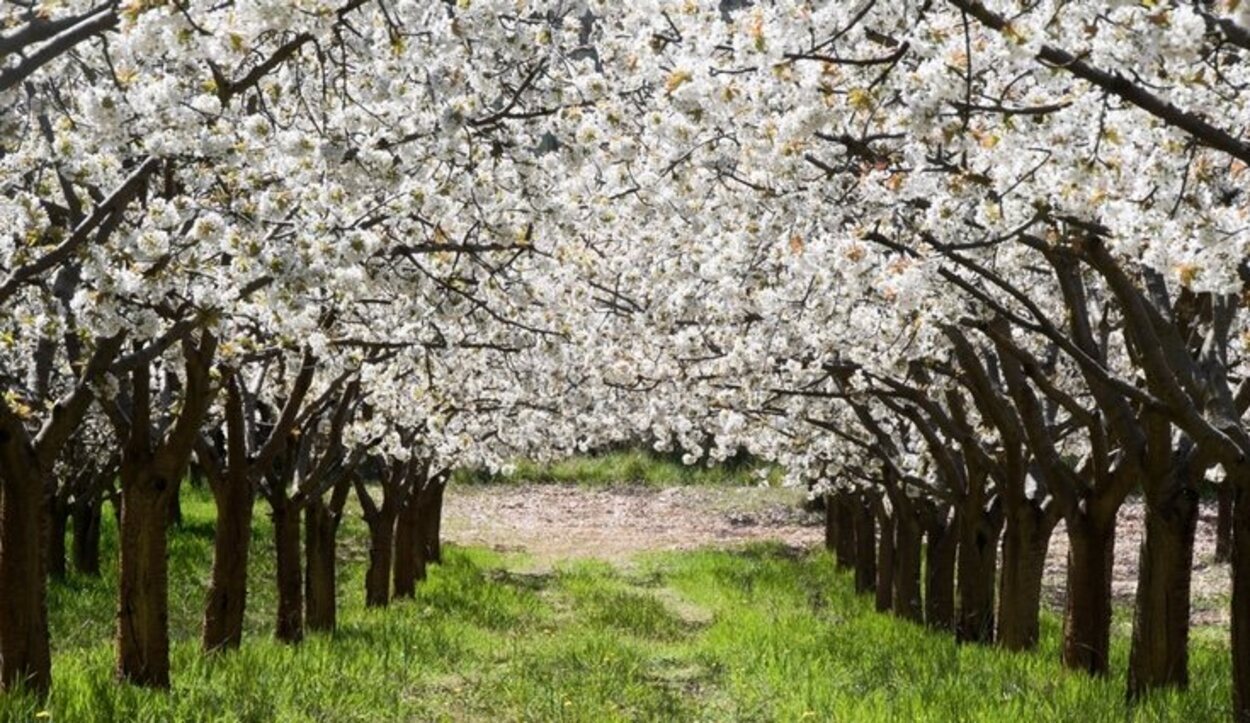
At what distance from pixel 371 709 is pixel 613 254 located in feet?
19.5

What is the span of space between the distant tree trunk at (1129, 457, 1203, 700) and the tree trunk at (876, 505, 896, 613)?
8321 millimetres

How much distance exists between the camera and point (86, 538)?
2006cm

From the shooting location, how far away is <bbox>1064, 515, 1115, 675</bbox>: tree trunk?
10.1 meters

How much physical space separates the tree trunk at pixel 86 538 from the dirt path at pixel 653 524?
9994 millimetres

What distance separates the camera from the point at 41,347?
8.40m

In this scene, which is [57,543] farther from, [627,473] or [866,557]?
[627,473]

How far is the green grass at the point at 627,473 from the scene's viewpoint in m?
45.9

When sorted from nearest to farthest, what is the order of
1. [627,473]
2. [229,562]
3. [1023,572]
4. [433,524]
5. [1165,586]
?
[1165,586], [229,562], [1023,572], [433,524], [627,473]

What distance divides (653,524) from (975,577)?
82.5ft

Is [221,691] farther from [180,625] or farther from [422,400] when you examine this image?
[180,625]

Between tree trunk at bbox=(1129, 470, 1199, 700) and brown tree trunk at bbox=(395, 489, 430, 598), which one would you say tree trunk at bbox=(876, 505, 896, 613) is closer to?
brown tree trunk at bbox=(395, 489, 430, 598)

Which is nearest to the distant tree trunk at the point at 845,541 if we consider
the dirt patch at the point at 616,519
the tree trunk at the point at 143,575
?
the dirt patch at the point at 616,519

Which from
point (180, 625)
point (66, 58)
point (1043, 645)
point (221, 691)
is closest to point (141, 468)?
point (221, 691)

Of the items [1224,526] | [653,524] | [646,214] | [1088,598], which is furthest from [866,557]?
[653,524]
